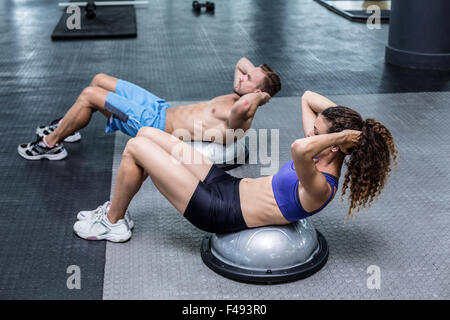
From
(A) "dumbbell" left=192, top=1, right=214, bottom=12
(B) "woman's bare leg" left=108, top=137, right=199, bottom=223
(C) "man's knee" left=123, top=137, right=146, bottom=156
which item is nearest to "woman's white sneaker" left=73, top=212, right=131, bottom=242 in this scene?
(B) "woman's bare leg" left=108, top=137, right=199, bottom=223

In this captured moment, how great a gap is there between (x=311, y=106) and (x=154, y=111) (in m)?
1.12

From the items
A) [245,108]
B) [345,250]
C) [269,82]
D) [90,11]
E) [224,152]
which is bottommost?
[345,250]

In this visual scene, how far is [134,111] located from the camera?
3449mm

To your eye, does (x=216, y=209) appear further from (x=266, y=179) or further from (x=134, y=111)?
(x=134, y=111)

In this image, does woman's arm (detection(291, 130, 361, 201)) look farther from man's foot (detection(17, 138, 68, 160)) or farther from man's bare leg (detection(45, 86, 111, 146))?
man's foot (detection(17, 138, 68, 160))

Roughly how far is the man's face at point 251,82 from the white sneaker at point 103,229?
3.37ft

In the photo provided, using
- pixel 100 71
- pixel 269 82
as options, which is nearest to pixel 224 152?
pixel 269 82

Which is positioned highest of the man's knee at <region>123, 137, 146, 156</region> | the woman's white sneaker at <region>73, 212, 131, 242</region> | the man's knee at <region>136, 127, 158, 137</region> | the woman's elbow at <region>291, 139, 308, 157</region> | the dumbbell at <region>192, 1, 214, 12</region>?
the woman's elbow at <region>291, 139, 308, 157</region>

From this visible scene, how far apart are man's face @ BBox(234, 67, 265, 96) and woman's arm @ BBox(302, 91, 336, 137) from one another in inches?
22.2

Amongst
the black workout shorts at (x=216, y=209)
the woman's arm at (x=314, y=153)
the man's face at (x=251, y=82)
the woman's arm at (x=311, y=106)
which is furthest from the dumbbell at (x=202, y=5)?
the woman's arm at (x=314, y=153)

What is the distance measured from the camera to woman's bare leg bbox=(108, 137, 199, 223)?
7.86ft

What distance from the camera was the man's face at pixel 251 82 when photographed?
3.25 metres
